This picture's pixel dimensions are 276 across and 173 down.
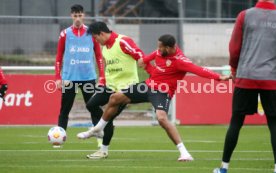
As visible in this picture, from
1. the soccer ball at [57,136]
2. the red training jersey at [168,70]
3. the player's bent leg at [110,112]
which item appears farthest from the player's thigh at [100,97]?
the red training jersey at [168,70]

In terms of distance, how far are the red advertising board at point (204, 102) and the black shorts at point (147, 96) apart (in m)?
7.78

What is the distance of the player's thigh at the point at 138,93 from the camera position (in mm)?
12547

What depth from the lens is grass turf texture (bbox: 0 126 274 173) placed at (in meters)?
11.2

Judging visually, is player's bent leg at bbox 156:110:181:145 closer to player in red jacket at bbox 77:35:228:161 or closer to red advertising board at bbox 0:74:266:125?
player in red jacket at bbox 77:35:228:161

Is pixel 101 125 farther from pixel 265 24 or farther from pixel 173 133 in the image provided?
pixel 265 24

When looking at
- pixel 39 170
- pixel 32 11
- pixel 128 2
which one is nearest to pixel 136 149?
pixel 39 170

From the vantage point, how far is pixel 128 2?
3784 cm

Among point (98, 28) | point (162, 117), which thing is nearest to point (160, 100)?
point (162, 117)

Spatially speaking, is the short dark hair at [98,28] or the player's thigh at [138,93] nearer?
the player's thigh at [138,93]

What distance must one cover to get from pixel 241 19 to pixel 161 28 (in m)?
14.1

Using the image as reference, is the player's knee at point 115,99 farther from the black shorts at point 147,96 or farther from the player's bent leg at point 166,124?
the player's bent leg at point 166,124

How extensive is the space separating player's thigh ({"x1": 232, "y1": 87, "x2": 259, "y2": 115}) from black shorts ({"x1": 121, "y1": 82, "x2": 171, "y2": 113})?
240 centimetres

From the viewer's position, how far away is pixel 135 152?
1352cm

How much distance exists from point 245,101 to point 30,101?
1083cm
